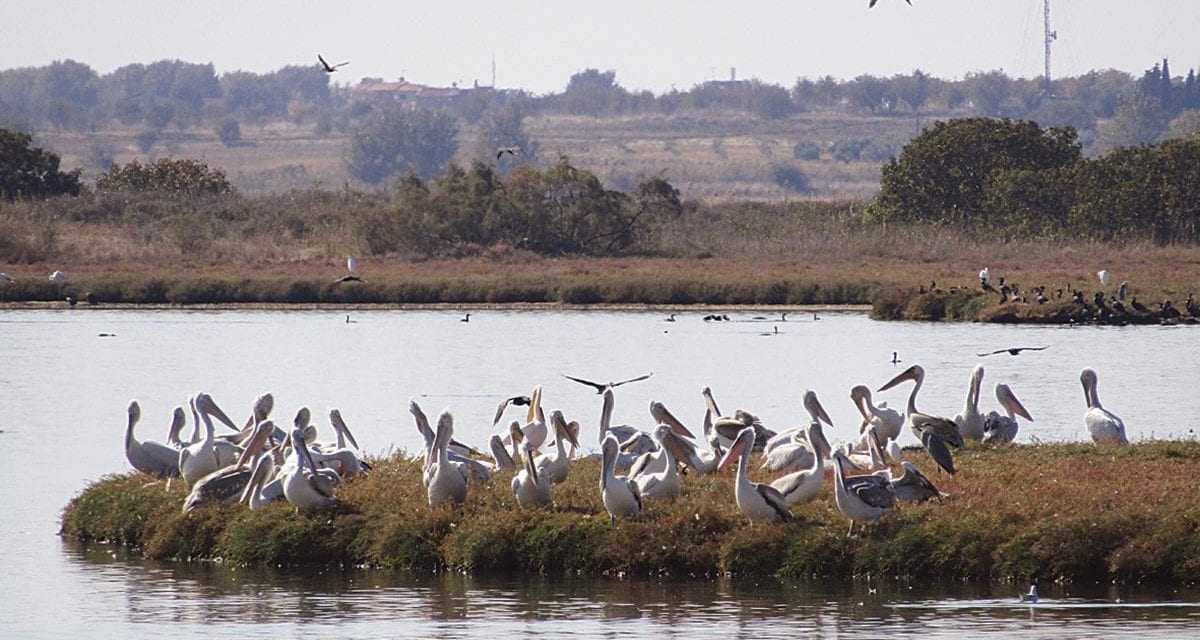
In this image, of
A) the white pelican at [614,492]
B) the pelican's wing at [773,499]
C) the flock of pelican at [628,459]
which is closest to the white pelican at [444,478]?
the flock of pelican at [628,459]

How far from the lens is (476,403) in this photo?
27859 millimetres

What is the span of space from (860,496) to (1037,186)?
42.9m

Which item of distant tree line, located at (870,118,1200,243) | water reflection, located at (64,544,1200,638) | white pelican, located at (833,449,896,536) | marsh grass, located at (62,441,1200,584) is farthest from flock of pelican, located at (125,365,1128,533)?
distant tree line, located at (870,118,1200,243)

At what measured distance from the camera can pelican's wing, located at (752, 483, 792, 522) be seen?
44.7ft

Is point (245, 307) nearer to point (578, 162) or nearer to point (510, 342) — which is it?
point (510, 342)

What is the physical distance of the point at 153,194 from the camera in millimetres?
60781

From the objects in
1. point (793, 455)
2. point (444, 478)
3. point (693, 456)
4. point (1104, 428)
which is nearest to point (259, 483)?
point (444, 478)

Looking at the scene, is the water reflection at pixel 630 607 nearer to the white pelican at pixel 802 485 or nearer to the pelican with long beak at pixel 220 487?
the white pelican at pixel 802 485

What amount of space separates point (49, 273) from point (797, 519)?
38.8 m

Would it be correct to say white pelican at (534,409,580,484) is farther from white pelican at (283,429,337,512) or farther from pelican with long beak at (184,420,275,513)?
pelican with long beak at (184,420,275,513)

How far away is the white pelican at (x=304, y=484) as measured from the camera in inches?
577

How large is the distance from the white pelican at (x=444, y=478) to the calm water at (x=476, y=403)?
0.69 meters

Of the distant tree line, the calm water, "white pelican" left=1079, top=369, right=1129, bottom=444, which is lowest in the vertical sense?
the calm water

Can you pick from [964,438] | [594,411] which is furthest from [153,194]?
[964,438]
